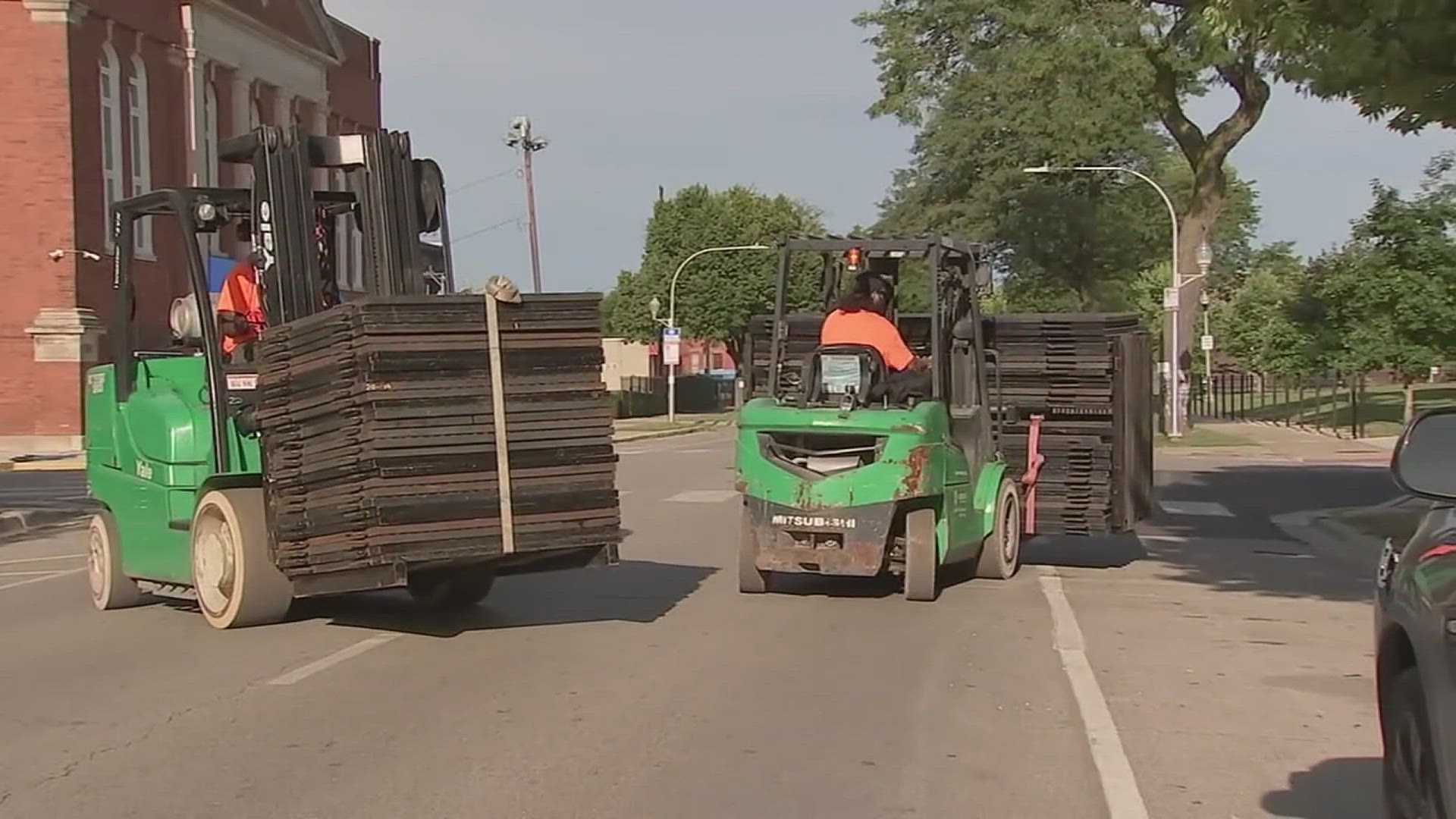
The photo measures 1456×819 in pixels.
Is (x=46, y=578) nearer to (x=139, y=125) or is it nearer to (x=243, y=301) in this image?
(x=243, y=301)

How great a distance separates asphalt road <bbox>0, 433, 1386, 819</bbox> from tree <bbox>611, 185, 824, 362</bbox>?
209 feet

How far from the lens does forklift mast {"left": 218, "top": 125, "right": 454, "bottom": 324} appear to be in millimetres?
10734

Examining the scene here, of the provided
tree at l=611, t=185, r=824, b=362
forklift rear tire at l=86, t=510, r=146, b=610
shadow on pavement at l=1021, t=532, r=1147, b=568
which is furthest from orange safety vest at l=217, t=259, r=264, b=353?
tree at l=611, t=185, r=824, b=362

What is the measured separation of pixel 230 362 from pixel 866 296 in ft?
15.3

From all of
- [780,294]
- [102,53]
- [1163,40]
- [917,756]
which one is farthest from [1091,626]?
[102,53]

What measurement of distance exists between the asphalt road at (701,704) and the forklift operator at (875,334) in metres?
1.63

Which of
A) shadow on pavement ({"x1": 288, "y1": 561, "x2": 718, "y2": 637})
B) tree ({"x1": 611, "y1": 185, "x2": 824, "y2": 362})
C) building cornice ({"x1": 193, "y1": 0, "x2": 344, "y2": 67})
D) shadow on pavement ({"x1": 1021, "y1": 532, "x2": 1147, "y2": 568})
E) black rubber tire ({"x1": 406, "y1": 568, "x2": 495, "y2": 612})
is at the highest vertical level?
building cornice ({"x1": 193, "y1": 0, "x2": 344, "y2": 67})

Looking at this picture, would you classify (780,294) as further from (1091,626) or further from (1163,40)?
(1163,40)

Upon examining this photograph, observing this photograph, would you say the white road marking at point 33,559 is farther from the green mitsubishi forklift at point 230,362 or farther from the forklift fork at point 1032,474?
the forklift fork at point 1032,474

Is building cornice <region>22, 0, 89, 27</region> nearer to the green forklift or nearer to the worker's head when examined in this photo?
the green forklift

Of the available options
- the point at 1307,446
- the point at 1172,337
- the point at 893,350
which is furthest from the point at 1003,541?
the point at 1172,337

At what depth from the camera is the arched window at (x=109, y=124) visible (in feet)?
123

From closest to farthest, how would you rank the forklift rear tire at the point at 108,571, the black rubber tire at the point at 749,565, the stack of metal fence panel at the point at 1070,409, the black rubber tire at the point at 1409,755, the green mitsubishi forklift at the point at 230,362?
the black rubber tire at the point at 1409,755, the green mitsubishi forklift at the point at 230,362, the forklift rear tire at the point at 108,571, the black rubber tire at the point at 749,565, the stack of metal fence panel at the point at 1070,409

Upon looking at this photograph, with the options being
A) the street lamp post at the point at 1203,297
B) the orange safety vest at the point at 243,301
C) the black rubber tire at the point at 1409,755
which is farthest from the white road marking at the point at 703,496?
the street lamp post at the point at 1203,297
